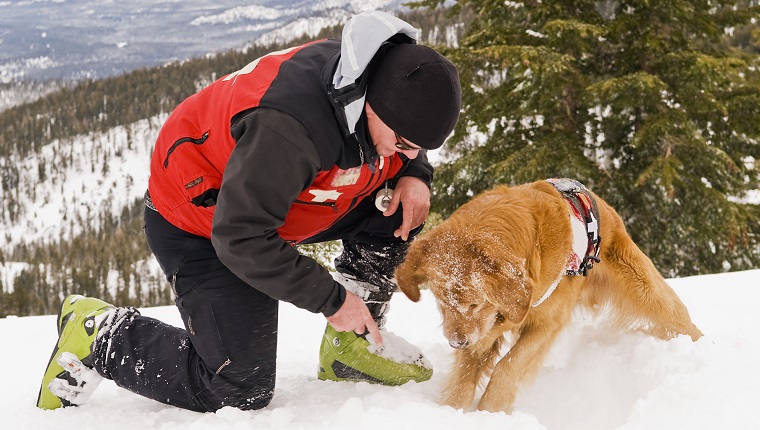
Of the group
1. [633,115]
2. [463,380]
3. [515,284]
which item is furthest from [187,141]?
[633,115]

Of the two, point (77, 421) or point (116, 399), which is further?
point (116, 399)

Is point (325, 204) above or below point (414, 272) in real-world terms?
above

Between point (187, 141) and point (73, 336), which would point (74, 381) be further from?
point (187, 141)

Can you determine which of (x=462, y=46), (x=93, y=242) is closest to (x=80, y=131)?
(x=93, y=242)

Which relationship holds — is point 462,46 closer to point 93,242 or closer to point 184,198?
point 184,198

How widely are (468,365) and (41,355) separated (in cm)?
284

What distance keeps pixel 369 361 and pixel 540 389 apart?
3.39ft

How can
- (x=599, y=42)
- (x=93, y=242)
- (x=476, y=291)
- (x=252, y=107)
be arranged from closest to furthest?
1. (x=252, y=107)
2. (x=476, y=291)
3. (x=599, y=42)
4. (x=93, y=242)

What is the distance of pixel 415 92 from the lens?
225 cm

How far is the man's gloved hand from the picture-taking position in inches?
112

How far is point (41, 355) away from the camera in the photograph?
3807 millimetres

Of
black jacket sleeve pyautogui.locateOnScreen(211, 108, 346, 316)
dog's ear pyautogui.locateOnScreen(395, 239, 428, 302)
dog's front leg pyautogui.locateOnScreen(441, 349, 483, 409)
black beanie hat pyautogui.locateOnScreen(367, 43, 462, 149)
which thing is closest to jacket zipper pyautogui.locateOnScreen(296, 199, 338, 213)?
black jacket sleeve pyautogui.locateOnScreen(211, 108, 346, 316)

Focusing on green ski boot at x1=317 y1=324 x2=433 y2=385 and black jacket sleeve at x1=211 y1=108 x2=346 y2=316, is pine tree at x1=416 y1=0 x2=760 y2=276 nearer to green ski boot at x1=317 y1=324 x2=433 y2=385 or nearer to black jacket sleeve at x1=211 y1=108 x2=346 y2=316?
green ski boot at x1=317 y1=324 x2=433 y2=385

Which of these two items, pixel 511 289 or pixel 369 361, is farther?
pixel 369 361
